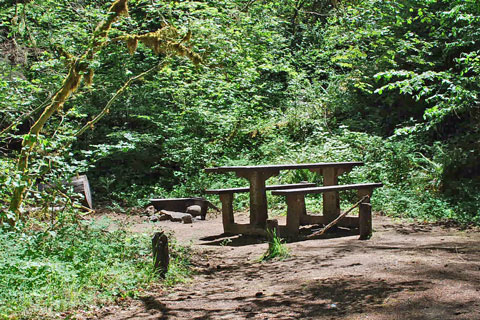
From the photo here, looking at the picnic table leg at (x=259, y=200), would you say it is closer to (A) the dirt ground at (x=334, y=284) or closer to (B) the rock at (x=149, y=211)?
(A) the dirt ground at (x=334, y=284)

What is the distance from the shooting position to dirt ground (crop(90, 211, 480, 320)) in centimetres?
432

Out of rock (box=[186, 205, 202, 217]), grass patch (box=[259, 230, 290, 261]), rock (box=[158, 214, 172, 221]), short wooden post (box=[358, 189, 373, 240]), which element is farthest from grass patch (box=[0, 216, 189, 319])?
rock (box=[186, 205, 202, 217])

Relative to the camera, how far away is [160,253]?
19.2ft

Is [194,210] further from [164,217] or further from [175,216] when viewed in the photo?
[164,217]

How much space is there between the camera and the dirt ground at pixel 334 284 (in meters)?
4.32

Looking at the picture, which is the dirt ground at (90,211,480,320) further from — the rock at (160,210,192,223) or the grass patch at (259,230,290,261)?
the rock at (160,210,192,223)

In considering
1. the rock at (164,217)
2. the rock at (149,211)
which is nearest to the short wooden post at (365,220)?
the rock at (164,217)

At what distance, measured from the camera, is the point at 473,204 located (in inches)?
378

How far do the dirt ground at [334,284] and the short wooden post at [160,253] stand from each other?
31cm

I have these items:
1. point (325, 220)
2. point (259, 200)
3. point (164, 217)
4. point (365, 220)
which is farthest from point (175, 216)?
point (365, 220)

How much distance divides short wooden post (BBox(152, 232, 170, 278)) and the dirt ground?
0.31 m

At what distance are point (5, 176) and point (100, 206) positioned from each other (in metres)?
7.63

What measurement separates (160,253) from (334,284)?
6.94ft

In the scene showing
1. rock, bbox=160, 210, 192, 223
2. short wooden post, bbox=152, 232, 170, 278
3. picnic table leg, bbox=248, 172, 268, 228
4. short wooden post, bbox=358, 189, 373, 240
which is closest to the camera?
short wooden post, bbox=152, 232, 170, 278
